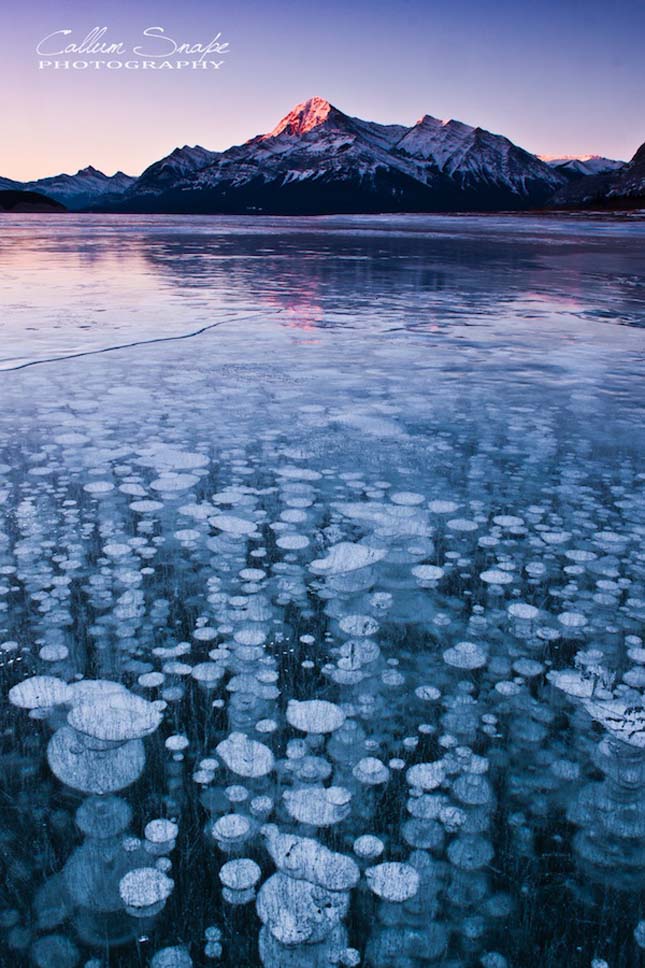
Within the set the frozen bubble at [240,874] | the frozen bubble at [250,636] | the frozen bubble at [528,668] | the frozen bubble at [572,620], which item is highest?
the frozen bubble at [250,636]

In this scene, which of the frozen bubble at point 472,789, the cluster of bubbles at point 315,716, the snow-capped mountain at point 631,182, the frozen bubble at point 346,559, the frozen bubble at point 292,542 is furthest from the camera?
the snow-capped mountain at point 631,182

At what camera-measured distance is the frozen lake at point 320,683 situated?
1.42m

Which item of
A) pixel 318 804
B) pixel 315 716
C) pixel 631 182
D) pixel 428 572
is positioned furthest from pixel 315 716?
pixel 631 182

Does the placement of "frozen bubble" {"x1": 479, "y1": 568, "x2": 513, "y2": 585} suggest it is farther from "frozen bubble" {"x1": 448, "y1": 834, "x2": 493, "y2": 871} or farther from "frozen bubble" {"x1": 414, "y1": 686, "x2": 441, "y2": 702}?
"frozen bubble" {"x1": 448, "y1": 834, "x2": 493, "y2": 871}

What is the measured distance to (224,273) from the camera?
582 inches

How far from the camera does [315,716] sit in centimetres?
192

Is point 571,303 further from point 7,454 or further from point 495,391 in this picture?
point 7,454

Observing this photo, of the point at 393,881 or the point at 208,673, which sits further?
the point at 208,673

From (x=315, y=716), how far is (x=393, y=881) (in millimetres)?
515

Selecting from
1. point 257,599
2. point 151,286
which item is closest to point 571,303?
point 151,286

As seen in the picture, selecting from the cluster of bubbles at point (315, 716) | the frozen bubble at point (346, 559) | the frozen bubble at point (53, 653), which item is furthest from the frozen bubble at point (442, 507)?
the frozen bubble at point (53, 653)

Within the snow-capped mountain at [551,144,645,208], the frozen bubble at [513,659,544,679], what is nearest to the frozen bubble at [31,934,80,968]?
the frozen bubble at [513,659,544,679]

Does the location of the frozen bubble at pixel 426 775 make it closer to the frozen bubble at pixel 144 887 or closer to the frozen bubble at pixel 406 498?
the frozen bubble at pixel 144 887

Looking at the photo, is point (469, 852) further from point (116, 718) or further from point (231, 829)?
point (116, 718)
